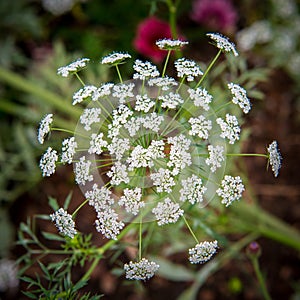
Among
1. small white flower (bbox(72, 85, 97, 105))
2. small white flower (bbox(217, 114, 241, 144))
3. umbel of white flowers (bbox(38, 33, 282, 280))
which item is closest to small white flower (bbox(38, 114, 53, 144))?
umbel of white flowers (bbox(38, 33, 282, 280))

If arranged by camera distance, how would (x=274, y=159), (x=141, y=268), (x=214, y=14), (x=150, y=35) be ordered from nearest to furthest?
(x=141, y=268) < (x=274, y=159) < (x=150, y=35) < (x=214, y=14)

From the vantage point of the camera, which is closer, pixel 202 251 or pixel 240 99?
pixel 202 251

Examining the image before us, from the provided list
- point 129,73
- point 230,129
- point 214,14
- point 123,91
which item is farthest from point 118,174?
point 214,14

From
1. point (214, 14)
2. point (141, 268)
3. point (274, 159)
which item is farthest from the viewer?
point (214, 14)

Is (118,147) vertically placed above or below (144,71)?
below

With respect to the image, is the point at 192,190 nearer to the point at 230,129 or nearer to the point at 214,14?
the point at 230,129

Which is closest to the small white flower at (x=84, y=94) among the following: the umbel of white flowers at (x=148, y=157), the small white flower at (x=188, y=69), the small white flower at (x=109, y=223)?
the umbel of white flowers at (x=148, y=157)
